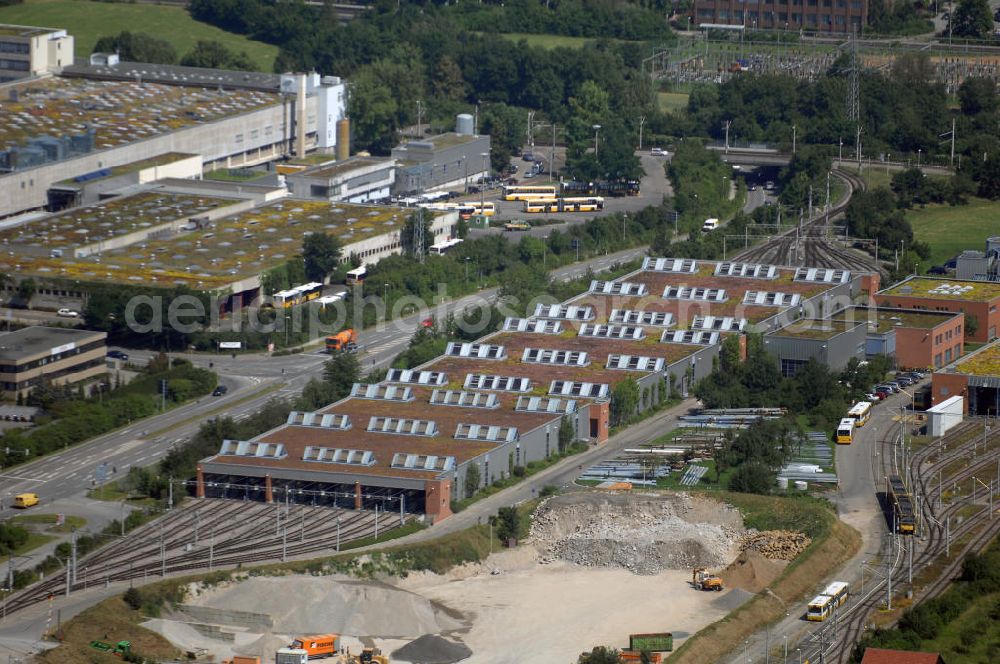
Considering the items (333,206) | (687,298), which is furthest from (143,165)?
(687,298)

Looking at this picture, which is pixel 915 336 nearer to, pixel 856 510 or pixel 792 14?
pixel 856 510

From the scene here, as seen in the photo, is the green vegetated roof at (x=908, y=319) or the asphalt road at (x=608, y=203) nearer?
Answer: the green vegetated roof at (x=908, y=319)

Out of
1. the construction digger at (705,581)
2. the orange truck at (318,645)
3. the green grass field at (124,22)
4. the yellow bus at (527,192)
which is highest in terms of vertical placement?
the green grass field at (124,22)

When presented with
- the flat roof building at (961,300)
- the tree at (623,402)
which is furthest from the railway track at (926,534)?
the flat roof building at (961,300)

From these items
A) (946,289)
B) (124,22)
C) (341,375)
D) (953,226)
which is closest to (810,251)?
(953,226)

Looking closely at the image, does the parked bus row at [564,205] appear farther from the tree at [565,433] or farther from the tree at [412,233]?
the tree at [565,433]

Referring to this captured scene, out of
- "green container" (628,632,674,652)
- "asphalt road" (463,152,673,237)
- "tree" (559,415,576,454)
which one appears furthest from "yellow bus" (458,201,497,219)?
"green container" (628,632,674,652)

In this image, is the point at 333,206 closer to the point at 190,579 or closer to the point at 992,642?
the point at 190,579
